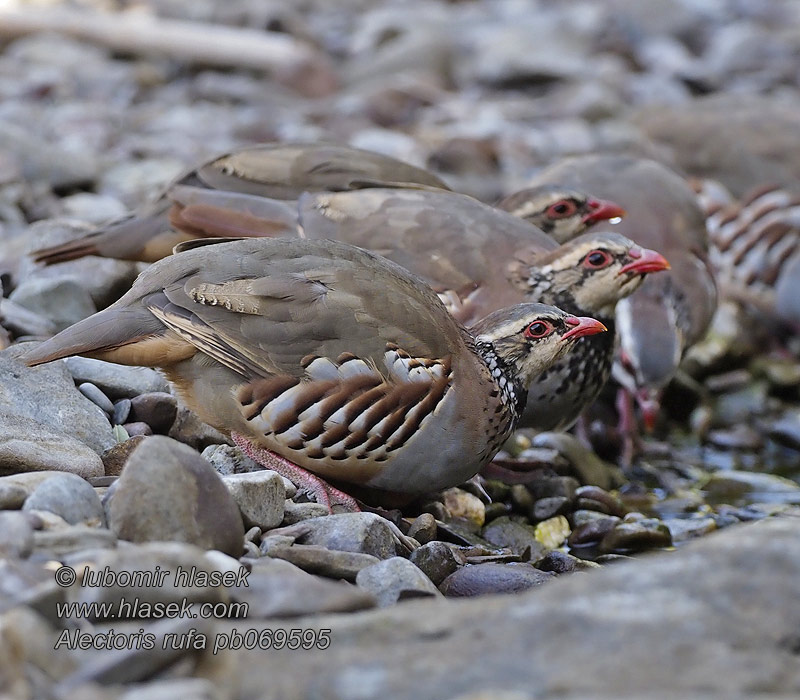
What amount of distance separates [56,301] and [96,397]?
3.15 ft

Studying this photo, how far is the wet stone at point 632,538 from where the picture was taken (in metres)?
5.04

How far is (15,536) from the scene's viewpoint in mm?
3104

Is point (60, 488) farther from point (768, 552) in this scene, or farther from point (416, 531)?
point (768, 552)

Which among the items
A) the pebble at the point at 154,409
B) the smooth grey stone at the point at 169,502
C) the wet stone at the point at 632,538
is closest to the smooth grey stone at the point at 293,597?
the smooth grey stone at the point at 169,502

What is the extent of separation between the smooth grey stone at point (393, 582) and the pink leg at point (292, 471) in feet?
2.73

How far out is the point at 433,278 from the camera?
17.8 ft

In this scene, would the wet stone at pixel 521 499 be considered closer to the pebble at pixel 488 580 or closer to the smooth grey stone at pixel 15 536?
the pebble at pixel 488 580

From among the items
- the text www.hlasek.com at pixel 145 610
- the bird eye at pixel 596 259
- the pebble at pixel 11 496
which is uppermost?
the bird eye at pixel 596 259

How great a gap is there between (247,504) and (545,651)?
1.49m

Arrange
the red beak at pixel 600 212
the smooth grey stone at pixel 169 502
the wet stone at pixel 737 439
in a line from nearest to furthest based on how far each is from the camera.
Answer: the smooth grey stone at pixel 169 502
the red beak at pixel 600 212
the wet stone at pixel 737 439

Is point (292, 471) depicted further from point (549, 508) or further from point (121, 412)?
point (549, 508)

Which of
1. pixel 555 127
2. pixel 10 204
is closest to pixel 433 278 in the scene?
pixel 10 204

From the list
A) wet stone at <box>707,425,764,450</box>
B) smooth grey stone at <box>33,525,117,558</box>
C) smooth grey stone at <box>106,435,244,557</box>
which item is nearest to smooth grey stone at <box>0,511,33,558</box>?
smooth grey stone at <box>33,525,117,558</box>

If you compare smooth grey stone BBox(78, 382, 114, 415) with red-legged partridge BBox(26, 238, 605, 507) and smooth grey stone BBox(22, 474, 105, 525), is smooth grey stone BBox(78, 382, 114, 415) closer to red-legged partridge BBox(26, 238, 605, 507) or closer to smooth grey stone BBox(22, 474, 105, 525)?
red-legged partridge BBox(26, 238, 605, 507)
